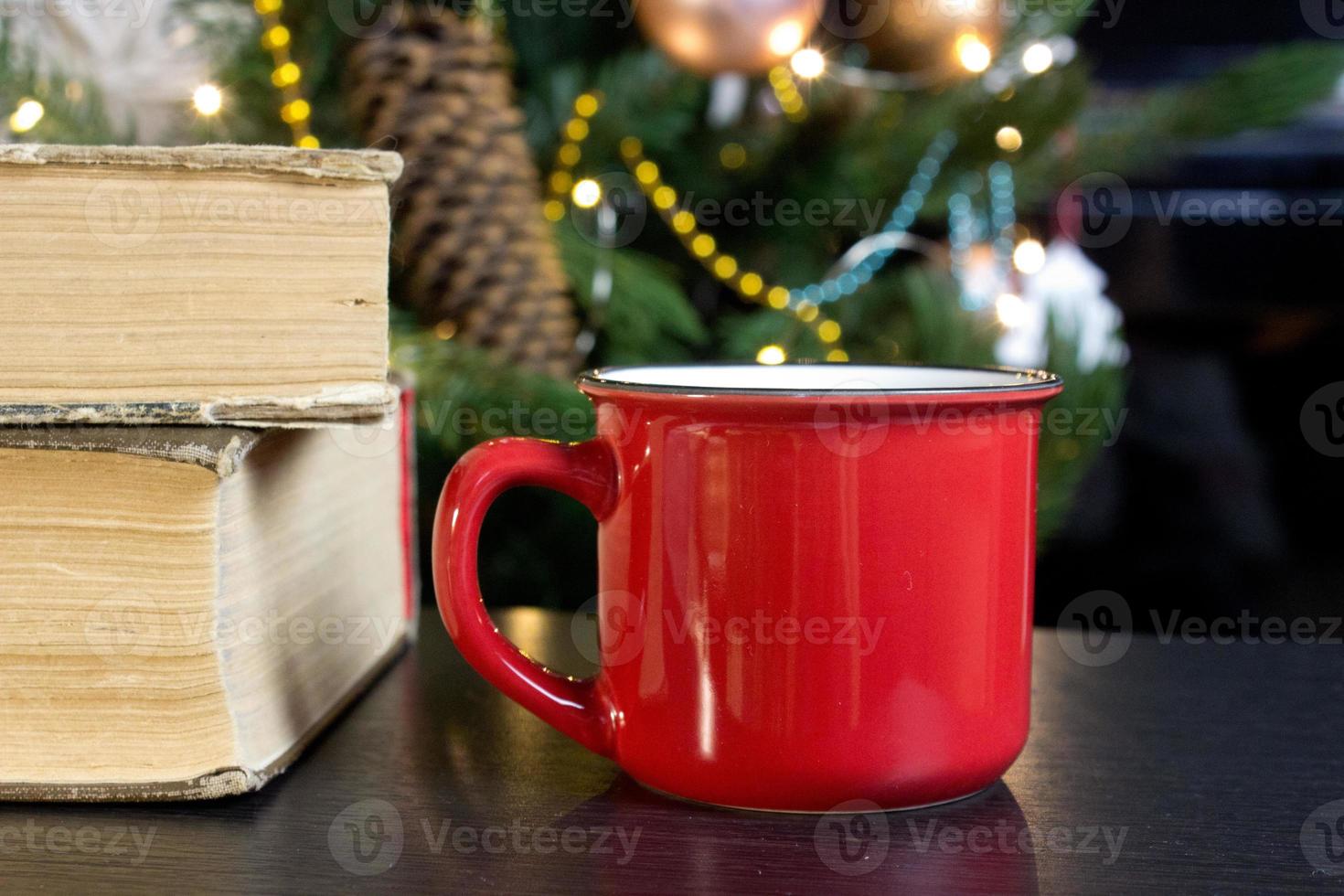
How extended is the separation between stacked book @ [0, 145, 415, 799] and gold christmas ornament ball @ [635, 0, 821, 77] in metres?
0.44

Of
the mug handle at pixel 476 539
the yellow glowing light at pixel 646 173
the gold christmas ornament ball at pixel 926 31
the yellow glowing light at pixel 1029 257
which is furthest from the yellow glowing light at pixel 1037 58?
the mug handle at pixel 476 539

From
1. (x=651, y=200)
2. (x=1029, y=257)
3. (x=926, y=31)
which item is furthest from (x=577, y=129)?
(x=1029, y=257)

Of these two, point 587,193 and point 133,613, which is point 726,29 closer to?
point 587,193

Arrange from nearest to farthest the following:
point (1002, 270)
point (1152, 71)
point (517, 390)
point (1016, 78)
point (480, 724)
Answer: point (480, 724) < point (517, 390) < point (1016, 78) < point (1002, 270) < point (1152, 71)

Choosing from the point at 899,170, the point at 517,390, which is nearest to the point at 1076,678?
the point at 517,390

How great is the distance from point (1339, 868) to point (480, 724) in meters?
0.28

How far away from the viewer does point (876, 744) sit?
34 centimetres

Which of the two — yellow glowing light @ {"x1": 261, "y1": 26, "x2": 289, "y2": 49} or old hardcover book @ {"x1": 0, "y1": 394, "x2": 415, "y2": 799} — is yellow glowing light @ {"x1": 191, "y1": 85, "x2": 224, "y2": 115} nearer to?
yellow glowing light @ {"x1": 261, "y1": 26, "x2": 289, "y2": 49}

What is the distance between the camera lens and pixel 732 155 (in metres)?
1.01

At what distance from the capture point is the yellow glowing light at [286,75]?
2.54ft

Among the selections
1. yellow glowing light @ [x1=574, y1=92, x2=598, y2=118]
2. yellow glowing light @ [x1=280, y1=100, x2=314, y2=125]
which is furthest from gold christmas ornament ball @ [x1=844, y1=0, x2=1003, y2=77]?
yellow glowing light @ [x1=280, y1=100, x2=314, y2=125]

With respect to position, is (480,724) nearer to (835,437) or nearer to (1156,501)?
(835,437)

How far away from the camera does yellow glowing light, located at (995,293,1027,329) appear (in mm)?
918

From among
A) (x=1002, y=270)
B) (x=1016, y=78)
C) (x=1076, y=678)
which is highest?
(x=1016, y=78)
